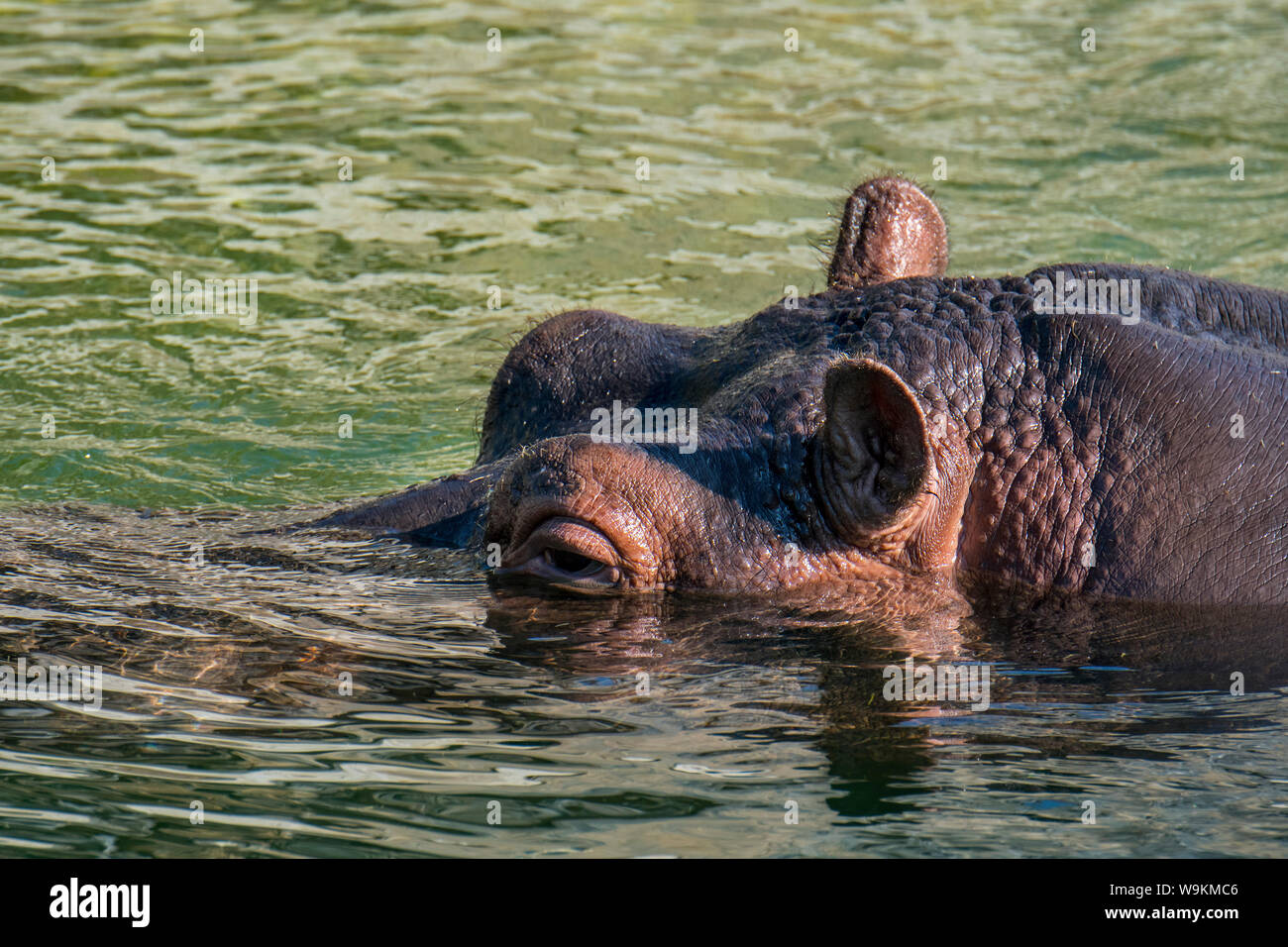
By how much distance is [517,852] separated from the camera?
13.0 ft

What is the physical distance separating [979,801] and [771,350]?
5.72 feet

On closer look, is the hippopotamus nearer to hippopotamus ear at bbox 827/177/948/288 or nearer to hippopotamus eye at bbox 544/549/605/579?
hippopotamus eye at bbox 544/549/605/579

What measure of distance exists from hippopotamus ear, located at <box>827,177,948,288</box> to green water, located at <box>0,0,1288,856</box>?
1.10ft

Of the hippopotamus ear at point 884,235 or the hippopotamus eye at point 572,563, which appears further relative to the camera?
the hippopotamus ear at point 884,235

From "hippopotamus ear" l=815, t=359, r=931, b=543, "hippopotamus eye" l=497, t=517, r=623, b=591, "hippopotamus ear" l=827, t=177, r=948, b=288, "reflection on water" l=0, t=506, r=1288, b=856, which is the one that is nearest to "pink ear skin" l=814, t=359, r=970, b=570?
"hippopotamus ear" l=815, t=359, r=931, b=543

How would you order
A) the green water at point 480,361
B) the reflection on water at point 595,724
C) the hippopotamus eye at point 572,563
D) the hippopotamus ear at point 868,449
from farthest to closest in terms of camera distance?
the hippopotamus eye at point 572,563 < the hippopotamus ear at point 868,449 < the green water at point 480,361 < the reflection on water at point 595,724

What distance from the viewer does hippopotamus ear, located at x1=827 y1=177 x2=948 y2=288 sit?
6121 mm

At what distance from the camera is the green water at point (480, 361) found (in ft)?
13.9

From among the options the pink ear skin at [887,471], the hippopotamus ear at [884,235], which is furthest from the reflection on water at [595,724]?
the hippopotamus ear at [884,235]

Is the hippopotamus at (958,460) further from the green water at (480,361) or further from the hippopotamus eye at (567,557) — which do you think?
the green water at (480,361)

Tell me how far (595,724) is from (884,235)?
94.8 inches

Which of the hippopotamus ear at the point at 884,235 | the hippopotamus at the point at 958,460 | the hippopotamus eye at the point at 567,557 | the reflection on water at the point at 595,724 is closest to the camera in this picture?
the reflection on water at the point at 595,724

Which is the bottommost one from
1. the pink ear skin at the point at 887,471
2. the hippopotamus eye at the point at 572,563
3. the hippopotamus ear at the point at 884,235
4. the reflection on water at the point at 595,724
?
the reflection on water at the point at 595,724

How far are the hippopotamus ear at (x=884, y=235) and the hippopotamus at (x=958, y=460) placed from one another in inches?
26.6
